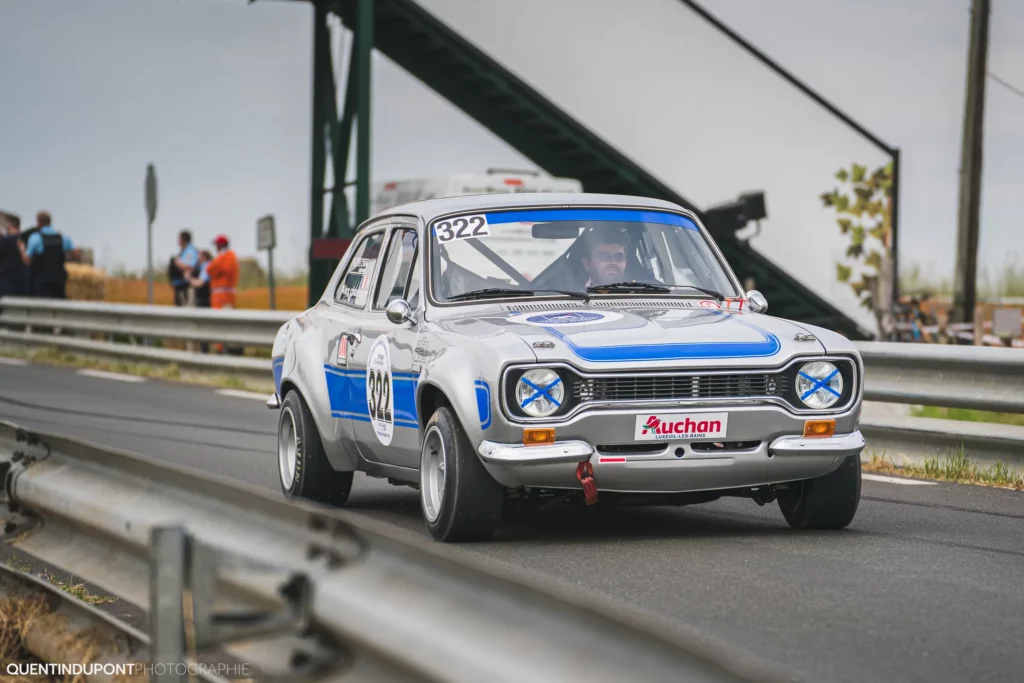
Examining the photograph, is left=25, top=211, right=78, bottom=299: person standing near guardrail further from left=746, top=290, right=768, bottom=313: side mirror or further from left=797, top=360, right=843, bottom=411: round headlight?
left=797, top=360, right=843, bottom=411: round headlight

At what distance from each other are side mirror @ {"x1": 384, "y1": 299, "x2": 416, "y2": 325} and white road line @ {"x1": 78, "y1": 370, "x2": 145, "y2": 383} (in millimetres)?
12287

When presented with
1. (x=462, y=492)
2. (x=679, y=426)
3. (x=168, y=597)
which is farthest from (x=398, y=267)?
(x=168, y=597)

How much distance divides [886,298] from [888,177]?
3717 millimetres

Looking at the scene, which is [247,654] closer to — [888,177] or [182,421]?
[182,421]

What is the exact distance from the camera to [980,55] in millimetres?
25781

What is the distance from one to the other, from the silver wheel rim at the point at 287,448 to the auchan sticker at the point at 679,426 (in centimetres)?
260

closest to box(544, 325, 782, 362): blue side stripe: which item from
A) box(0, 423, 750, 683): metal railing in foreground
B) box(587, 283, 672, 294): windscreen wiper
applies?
box(587, 283, 672, 294): windscreen wiper

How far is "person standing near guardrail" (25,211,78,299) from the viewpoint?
1024 inches

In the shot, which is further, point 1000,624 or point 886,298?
point 886,298

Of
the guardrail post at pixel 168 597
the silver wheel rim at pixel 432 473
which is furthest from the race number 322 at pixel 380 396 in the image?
the guardrail post at pixel 168 597

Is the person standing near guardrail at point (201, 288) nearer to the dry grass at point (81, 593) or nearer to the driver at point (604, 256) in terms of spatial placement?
the driver at point (604, 256)

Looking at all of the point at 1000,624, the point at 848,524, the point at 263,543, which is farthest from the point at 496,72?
the point at 263,543

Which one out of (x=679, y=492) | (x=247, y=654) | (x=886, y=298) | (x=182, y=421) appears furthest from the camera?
(x=886, y=298)

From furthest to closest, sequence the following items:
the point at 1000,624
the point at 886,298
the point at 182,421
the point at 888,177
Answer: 1. the point at 886,298
2. the point at 888,177
3. the point at 182,421
4. the point at 1000,624
